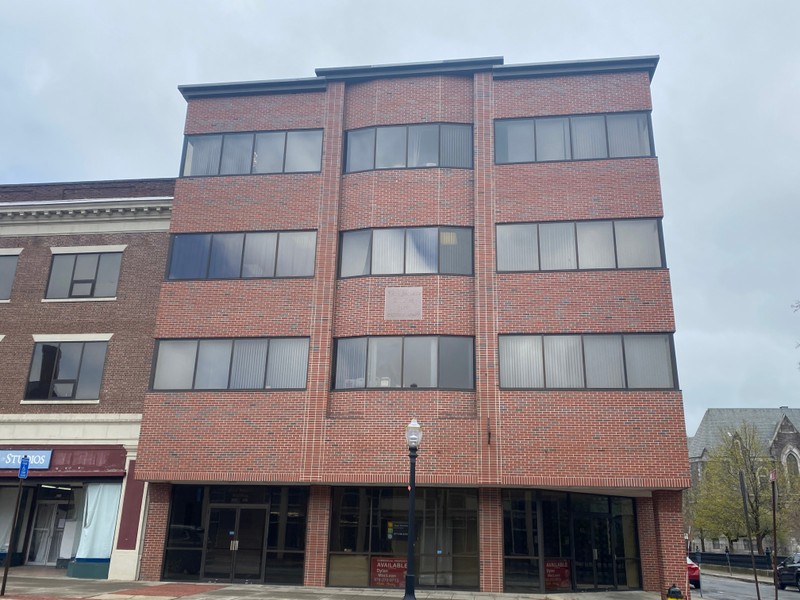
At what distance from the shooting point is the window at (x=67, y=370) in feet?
70.2

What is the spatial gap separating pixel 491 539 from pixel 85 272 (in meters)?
16.8

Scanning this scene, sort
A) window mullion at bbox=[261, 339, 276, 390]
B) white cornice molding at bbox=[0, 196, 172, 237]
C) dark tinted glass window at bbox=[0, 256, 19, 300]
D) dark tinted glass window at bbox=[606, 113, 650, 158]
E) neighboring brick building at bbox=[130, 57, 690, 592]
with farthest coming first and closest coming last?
dark tinted glass window at bbox=[0, 256, 19, 300], white cornice molding at bbox=[0, 196, 172, 237], dark tinted glass window at bbox=[606, 113, 650, 158], window mullion at bbox=[261, 339, 276, 390], neighboring brick building at bbox=[130, 57, 690, 592]

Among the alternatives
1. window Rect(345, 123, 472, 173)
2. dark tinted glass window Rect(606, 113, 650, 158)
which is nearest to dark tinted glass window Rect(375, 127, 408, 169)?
window Rect(345, 123, 472, 173)

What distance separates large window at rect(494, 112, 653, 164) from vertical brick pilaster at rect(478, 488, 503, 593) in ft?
34.4

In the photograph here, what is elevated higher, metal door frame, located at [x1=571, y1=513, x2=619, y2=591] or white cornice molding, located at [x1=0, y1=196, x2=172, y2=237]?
white cornice molding, located at [x1=0, y1=196, x2=172, y2=237]

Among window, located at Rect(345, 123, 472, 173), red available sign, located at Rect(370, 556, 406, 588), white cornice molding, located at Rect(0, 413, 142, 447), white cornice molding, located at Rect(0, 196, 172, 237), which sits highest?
window, located at Rect(345, 123, 472, 173)

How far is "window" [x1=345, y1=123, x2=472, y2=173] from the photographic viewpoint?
818 inches

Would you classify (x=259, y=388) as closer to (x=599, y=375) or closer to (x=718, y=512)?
(x=599, y=375)

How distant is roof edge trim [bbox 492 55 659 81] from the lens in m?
20.6

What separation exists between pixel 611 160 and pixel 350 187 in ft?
27.7

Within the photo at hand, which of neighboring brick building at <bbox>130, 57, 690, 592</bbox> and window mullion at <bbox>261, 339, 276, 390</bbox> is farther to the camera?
window mullion at <bbox>261, 339, 276, 390</bbox>

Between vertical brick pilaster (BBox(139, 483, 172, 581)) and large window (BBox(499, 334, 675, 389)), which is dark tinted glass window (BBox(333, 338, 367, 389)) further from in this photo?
vertical brick pilaster (BBox(139, 483, 172, 581))

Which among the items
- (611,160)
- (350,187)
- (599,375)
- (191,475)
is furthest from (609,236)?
(191,475)

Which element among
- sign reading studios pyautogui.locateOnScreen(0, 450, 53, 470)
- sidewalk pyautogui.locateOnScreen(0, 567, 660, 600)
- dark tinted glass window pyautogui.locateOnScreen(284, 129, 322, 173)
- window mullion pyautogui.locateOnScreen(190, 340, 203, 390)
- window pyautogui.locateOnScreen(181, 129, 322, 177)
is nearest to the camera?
sidewalk pyautogui.locateOnScreen(0, 567, 660, 600)
